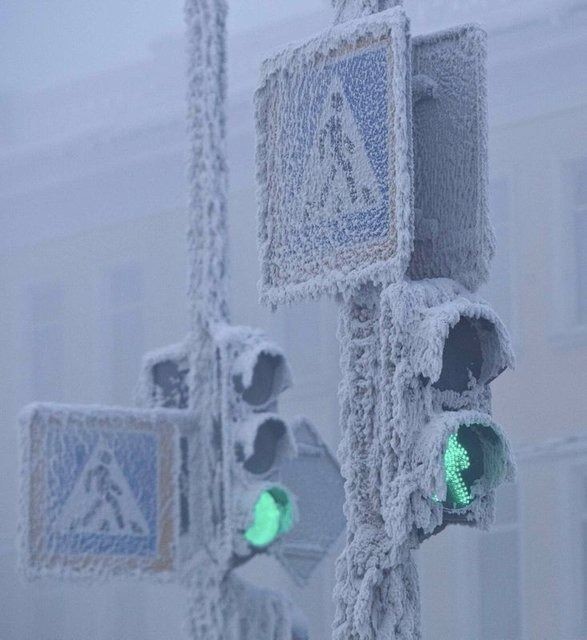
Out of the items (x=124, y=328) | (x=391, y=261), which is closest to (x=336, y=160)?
(x=391, y=261)

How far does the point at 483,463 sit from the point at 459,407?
0.49 feet

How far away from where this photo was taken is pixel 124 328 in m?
19.8

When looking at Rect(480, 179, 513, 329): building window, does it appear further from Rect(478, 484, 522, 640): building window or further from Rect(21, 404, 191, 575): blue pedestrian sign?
Rect(21, 404, 191, 575): blue pedestrian sign

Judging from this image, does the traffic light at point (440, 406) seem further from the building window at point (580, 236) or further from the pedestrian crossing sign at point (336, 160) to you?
the building window at point (580, 236)

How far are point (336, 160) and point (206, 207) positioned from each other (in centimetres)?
269

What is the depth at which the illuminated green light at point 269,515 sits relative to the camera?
291 inches

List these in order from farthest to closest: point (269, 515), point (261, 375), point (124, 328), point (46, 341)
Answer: point (46, 341) < point (124, 328) < point (261, 375) < point (269, 515)

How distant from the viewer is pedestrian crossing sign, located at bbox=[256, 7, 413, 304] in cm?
485

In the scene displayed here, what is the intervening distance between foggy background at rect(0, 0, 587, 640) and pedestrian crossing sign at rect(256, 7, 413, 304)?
9767 mm

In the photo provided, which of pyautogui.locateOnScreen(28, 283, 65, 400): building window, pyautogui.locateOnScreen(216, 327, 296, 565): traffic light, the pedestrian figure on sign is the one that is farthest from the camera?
pyautogui.locateOnScreen(28, 283, 65, 400): building window

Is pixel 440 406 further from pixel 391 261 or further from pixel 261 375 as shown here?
pixel 261 375

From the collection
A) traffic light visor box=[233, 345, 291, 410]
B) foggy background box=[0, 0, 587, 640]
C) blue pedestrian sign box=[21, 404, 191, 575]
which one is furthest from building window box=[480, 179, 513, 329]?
blue pedestrian sign box=[21, 404, 191, 575]

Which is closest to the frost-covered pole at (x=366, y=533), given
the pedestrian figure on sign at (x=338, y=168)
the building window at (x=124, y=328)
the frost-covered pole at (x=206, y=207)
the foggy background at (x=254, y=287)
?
the pedestrian figure on sign at (x=338, y=168)

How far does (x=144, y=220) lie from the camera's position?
19781 mm
